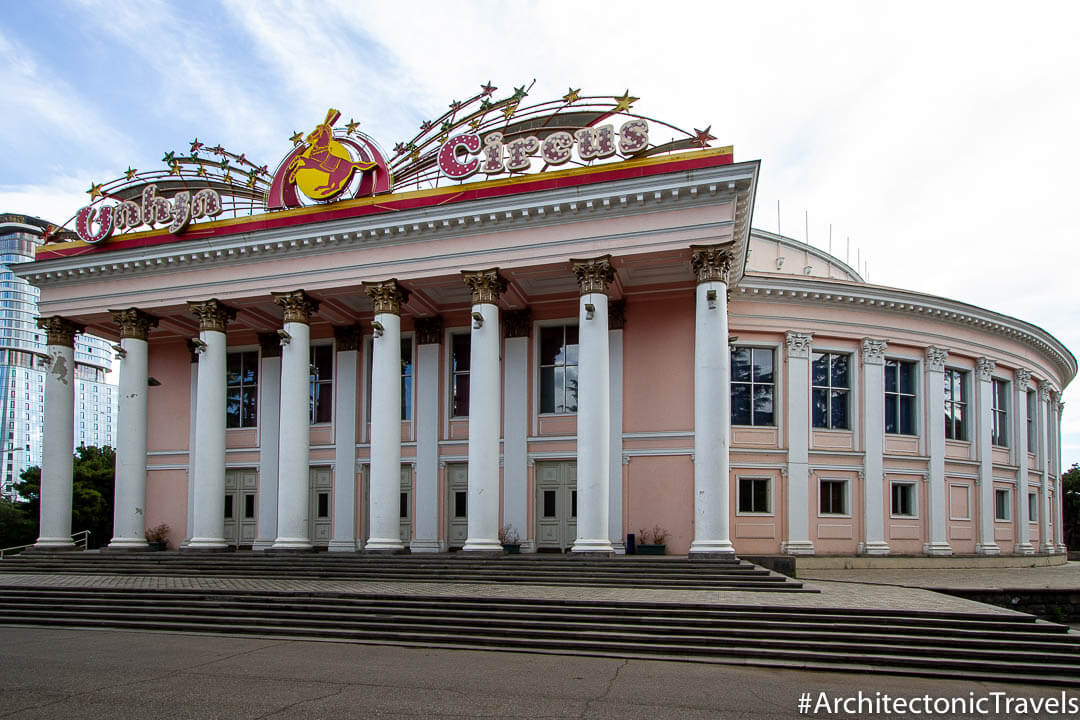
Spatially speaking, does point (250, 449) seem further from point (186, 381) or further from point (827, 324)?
point (827, 324)

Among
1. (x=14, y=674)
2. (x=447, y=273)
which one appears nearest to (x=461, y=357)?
(x=447, y=273)

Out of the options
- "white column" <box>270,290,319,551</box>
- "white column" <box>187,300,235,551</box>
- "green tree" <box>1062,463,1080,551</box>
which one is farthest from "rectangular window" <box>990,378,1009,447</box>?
"green tree" <box>1062,463,1080,551</box>

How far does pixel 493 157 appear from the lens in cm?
2080

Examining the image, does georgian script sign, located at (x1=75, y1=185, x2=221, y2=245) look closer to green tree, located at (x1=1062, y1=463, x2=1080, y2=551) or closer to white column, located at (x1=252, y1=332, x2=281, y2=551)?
white column, located at (x1=252, y1=332, x2=281, y2=551)

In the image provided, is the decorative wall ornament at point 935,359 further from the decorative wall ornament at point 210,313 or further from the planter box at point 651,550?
the decorative wall ornament at point 210,313

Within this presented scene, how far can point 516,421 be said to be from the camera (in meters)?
23.2

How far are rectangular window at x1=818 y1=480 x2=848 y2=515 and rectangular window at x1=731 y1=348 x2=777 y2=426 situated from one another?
262 centimetres

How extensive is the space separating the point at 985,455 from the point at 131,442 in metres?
26.8

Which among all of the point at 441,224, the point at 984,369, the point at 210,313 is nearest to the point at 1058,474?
the point at 984,369

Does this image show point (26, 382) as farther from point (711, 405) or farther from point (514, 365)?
point (711, 405)

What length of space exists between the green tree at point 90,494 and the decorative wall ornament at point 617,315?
90.0 ft

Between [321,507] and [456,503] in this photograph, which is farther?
[321,507]

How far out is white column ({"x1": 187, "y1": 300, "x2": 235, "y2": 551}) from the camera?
22.5m

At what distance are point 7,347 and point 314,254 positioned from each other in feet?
444
